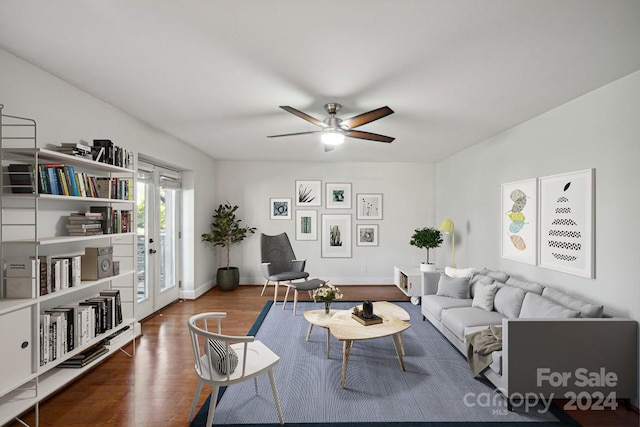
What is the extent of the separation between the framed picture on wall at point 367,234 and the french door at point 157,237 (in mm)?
3505

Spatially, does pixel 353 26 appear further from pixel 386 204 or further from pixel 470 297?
pixel 386 204

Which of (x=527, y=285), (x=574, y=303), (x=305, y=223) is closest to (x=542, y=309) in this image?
(x=574, y=303)

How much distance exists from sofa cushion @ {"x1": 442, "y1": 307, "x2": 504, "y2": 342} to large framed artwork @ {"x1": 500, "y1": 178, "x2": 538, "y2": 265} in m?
0.84

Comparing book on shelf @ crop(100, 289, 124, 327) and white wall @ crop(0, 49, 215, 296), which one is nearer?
white wall @ crop(0, 49, 215, 296)

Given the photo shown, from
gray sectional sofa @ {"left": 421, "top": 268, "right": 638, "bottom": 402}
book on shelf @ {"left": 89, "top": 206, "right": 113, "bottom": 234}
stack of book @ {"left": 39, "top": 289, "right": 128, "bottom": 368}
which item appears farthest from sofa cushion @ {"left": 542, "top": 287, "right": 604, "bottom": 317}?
book on shelf @ {"left": 89, "top": 206, "right": 113, "bottom": 234}

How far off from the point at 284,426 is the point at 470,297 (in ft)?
9.33

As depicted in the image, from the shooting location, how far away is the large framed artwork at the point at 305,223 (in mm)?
Result: 6469

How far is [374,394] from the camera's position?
251 cm

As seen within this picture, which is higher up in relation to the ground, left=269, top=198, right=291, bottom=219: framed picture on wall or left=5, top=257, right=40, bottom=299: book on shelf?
left=269, top=198, right=291, bottom=219: framed picture on wall

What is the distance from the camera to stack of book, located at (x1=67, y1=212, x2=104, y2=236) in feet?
8.60

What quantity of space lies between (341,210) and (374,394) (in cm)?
427

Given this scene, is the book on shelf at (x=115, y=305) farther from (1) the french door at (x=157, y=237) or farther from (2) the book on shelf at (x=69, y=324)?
(1) the french door at (x=157, y=237)

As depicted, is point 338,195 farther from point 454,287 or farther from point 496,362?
point 496,362

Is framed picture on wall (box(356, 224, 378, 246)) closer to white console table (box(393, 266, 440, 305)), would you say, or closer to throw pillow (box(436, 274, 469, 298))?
white console table (box(393, 266, 440, 305))
